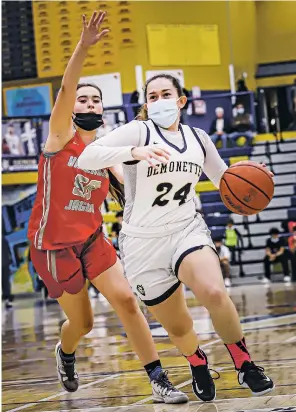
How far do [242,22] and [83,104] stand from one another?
14646 mm

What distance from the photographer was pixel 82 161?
429cm

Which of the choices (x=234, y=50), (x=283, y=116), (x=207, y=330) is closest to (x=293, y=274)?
(x=283, y=116)

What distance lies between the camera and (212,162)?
461cm

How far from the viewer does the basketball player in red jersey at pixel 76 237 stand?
4.62 m

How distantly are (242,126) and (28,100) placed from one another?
4.75 meters

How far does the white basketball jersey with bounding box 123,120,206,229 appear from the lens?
4320 millimetres

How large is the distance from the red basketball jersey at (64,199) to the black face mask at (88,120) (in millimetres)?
131

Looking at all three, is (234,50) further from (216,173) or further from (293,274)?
(216,173)

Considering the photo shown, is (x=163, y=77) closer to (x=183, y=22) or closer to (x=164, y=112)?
(x=164, y=112)

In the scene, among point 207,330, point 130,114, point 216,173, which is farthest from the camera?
point 130,114

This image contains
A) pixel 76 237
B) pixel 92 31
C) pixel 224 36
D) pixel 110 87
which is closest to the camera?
pixel 92 31

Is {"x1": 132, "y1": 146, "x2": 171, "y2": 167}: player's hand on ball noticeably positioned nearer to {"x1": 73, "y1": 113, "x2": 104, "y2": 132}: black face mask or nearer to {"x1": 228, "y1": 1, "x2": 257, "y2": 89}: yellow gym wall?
{"x1": 73, "y1": 113, "x2": 104, "y2": 132}: black face mask

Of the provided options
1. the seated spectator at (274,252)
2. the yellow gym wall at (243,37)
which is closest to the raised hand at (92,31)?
the seated spectator at (274,252)

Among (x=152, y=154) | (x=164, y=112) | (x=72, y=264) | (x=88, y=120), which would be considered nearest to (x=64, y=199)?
(x=72, y=264)
